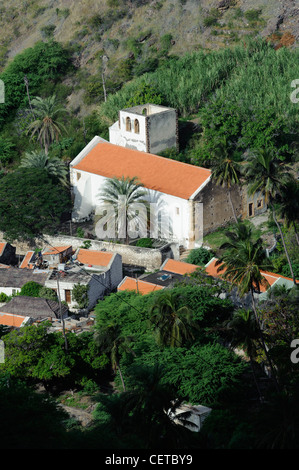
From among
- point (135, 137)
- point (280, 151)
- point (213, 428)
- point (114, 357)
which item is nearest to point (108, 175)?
point (135, 137)

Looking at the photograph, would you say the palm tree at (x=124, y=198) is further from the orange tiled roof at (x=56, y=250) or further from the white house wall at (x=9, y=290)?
the white house wall at (x=9, y=290)

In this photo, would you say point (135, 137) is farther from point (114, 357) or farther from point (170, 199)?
point (114, 357)

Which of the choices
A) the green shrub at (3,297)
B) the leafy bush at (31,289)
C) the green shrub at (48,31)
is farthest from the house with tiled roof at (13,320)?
the green shrub at (48,31)

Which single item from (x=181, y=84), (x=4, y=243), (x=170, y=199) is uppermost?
(x=181, y=84)

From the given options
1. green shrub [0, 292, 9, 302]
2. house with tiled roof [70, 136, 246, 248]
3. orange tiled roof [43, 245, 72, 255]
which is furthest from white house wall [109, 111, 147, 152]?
green shrub [0, 292, 9, 302]

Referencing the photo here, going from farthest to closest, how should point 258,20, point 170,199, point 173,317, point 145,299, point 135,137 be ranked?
point 258,20, point 135,137, point 170,199, point 145,299, point 173,317

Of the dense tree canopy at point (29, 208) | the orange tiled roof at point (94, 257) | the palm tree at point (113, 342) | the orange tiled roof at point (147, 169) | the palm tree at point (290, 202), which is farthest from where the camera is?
the dense tree canopy at point (29, 208)
